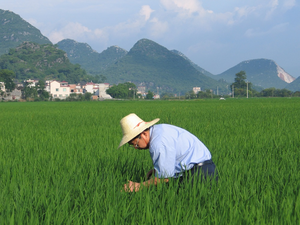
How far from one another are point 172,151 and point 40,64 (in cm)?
15596

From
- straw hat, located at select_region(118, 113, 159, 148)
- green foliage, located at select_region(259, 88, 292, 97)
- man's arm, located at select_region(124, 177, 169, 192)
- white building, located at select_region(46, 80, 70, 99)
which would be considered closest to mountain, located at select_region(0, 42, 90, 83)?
white building, located at select_region(46, 80, 70, 99)

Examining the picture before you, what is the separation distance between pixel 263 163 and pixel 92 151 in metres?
2.01

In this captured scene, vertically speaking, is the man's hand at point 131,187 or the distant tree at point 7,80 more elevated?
the distant tree at point 7,80

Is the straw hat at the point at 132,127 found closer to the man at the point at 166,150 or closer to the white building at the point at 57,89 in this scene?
the man at the point at 166,150

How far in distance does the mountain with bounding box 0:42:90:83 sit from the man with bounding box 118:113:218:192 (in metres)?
138

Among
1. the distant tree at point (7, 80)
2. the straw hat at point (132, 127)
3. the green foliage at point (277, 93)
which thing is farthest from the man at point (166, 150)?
the green foliage at point (277, 93)

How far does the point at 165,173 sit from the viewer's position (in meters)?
2.10

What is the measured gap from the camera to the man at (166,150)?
210cm

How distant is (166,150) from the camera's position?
2094 millimetres

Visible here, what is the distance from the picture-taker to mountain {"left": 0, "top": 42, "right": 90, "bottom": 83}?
133125 millimetres

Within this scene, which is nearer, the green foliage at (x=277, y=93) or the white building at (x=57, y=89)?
the green foliage at (x=277, y=93)

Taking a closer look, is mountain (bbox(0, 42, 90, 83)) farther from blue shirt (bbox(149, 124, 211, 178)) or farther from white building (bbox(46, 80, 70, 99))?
blue shirt (bbox(149, 124, 211, 178))

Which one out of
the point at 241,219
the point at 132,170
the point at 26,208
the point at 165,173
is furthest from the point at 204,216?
the point at 132,170

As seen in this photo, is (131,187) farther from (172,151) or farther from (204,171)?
→ (204,171)
